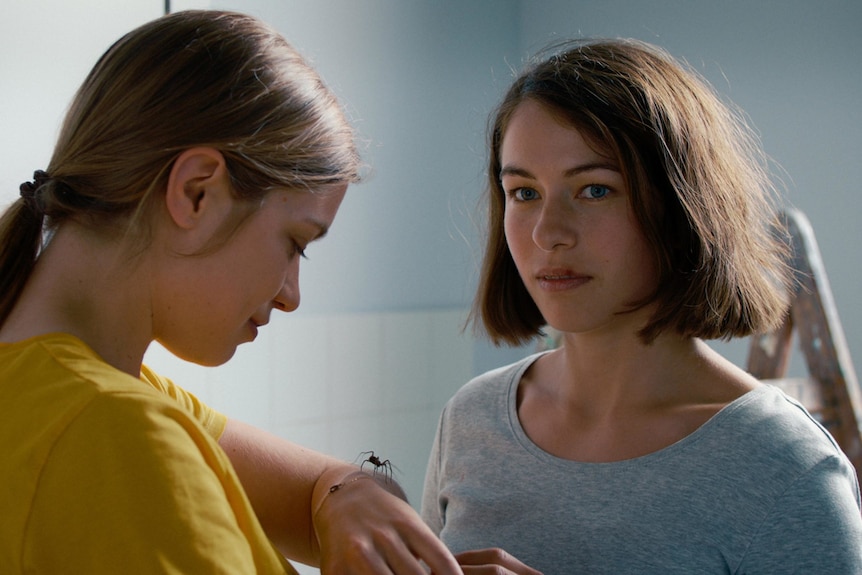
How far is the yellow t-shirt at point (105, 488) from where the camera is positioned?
547 millimetres

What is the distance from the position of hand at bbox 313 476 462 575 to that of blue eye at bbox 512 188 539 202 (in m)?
0.43

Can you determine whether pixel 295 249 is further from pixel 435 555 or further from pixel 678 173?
pixel 678 173

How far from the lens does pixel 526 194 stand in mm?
1089

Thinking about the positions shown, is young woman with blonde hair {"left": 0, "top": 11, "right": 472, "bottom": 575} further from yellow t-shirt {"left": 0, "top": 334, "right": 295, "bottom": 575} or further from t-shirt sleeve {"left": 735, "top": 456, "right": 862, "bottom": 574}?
t-shirt sleeve {"left": 735, "top": 456, "right": 862, "bottom": 574}

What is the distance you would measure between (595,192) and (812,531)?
438 mm

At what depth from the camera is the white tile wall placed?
2061mm

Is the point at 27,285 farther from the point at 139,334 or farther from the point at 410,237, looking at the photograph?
the point at 410,237

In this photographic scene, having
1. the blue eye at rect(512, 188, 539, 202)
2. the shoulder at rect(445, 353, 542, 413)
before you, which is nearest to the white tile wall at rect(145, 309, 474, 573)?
the shoulder at rect(445, 353, 542, 413)

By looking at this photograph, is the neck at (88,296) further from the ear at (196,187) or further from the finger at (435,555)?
the finger at (435,555)

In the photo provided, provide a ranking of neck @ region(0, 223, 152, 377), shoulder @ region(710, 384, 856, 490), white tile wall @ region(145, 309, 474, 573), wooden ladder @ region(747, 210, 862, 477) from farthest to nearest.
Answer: white tile wall @ region(145, 309, 474, 573) → wooden ladder @ region(747, 210, 862, 477) → shoulder @ region(710, 384, 856, 490) → neck @ region(0, 223, 152, 377)

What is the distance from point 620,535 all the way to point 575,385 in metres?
0.24

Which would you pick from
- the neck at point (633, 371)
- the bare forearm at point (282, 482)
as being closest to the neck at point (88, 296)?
the bare forearm at point (282, 482)

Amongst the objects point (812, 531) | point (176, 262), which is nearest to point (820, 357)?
point (812, 531)

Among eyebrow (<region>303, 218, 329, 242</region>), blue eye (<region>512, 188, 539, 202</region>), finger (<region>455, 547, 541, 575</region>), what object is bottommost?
finger (<region>455, 547, 541, 575</region>)
